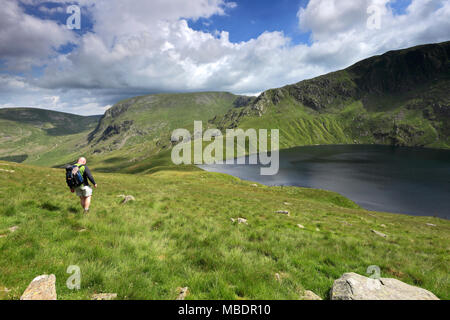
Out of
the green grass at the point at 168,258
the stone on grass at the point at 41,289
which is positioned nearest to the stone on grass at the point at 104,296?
the green grass at the point at 168,258

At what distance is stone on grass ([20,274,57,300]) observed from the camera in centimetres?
387

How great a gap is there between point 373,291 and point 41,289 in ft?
24.4

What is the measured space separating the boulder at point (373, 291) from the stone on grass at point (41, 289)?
6.24 meters

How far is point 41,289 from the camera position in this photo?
13.4ft

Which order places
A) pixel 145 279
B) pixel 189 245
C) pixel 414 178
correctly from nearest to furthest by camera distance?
pixel 145 279 → pixel 189 245 → pixel 414 178

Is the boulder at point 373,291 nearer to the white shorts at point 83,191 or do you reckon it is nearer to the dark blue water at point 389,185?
the white shorts at point 83,191

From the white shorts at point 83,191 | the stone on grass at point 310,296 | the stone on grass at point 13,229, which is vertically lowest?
the stone on grass at point 310,296

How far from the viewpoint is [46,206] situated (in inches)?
403

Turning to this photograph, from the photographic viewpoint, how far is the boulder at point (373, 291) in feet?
15.5

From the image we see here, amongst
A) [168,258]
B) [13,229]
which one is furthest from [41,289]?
[13,229]

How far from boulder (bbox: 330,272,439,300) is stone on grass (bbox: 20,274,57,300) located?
624 centimetres
